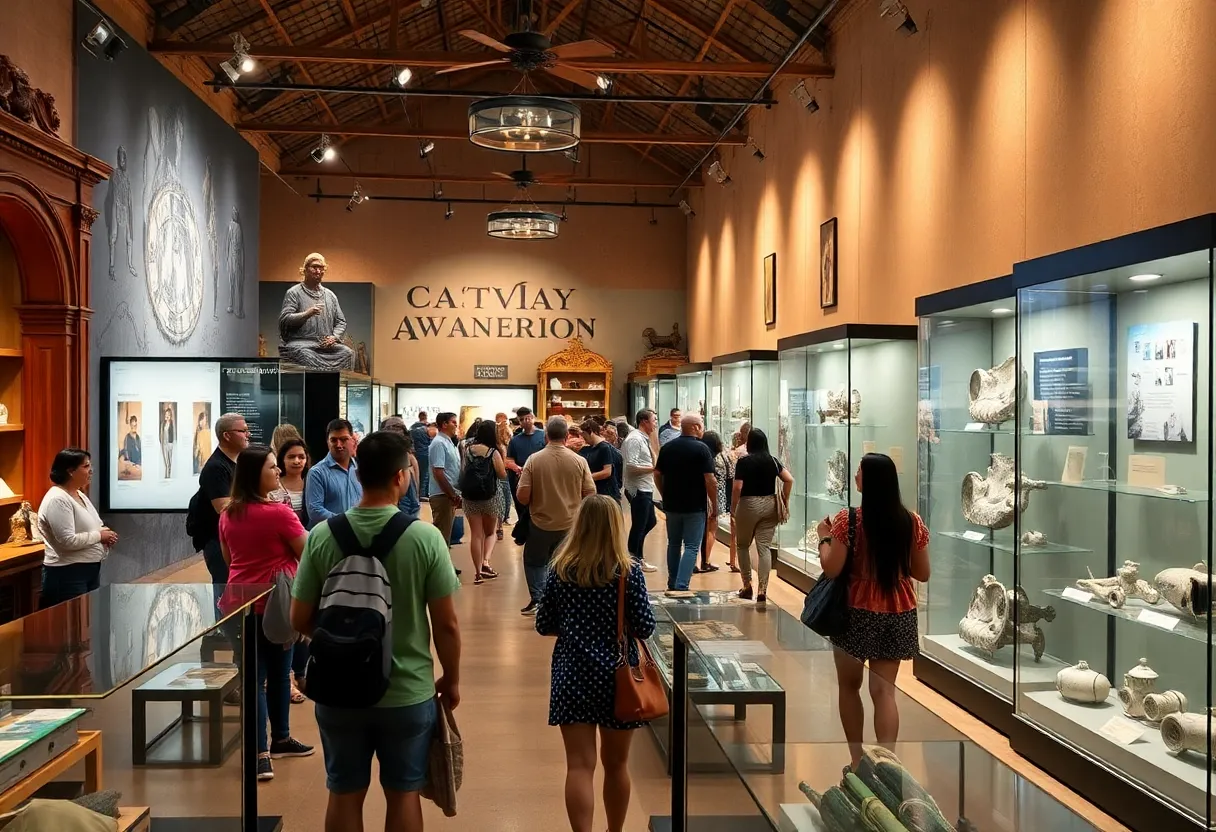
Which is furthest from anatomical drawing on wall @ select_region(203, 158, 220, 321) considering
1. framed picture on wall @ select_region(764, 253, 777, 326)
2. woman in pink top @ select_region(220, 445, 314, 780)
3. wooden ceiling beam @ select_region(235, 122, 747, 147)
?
woman in pink top @ select_region(220, 445, 314, 780)

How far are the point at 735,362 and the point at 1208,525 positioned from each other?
30.2ft

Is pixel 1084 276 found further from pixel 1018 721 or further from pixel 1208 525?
pixel 1018 721

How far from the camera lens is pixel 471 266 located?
70.1 feet

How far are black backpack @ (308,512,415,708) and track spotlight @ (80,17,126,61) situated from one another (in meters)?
7.96

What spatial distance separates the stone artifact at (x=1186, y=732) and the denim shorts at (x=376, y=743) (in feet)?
8.96

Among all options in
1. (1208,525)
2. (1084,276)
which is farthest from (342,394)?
(1208,525)

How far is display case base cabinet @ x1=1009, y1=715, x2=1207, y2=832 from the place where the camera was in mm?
3785

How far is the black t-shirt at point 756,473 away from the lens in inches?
322

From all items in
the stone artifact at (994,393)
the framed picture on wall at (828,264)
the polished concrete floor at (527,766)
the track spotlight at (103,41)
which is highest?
the track spotlight at (103,41)

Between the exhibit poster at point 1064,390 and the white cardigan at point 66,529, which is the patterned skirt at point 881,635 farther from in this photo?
the white cardigan at point 66,529

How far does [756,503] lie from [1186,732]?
4574 mm

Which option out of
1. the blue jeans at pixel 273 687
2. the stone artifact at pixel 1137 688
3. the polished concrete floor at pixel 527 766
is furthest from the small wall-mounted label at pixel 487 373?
the stone artifact at pixel 1137 688

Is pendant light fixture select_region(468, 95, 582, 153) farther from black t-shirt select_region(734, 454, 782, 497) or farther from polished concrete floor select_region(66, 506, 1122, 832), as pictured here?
polished concrete floor select_region(66, 506, 1122, 832)

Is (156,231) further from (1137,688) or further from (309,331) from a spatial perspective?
(1137,688)
